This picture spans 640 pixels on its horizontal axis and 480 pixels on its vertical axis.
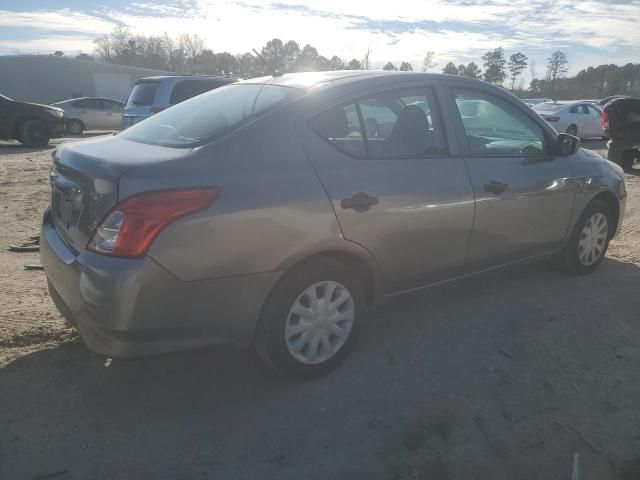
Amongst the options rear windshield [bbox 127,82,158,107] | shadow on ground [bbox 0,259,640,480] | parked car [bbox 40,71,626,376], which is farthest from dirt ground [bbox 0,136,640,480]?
rear windshield [bbox 127,82,158,107]

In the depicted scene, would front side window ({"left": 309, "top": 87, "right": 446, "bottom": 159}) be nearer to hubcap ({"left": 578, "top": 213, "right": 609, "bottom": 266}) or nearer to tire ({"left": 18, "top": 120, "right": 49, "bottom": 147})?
hubcap ({"left": 578, "top": 213, "right": 609, "bottom": 266})

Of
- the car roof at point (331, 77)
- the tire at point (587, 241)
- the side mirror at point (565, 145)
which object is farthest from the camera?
the tire at point (587, 241)

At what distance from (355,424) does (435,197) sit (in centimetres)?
148

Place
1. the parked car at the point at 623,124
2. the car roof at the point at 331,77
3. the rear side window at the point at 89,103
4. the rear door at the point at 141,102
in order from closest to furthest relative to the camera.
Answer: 1. the car roof at the point at 331,77
2. the rear door at the point at 141,102
3. the parked car at the point at 623,124
4. the rear side window at the point at 89,103

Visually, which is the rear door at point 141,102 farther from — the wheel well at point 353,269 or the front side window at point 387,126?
the wheel well at point 353,269

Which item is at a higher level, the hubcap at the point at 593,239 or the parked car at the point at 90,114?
the hubcap at the point at 593,239

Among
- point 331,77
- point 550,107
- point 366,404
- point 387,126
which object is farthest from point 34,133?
point 550,107

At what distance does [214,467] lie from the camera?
2.42 meters

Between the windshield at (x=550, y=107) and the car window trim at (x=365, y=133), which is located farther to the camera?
the windshield at (x=550, y=107)

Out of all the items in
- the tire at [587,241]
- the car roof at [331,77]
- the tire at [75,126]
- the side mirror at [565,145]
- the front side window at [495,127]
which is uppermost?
the car roof at [331,77]

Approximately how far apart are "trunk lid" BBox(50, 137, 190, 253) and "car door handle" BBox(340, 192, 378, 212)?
2.96 ft

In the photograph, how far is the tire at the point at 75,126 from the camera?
67.9ft

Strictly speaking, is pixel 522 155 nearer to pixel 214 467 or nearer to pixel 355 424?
pixel 355 424

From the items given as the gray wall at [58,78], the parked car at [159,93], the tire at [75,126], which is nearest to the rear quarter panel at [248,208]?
the parked car at [159,93]
